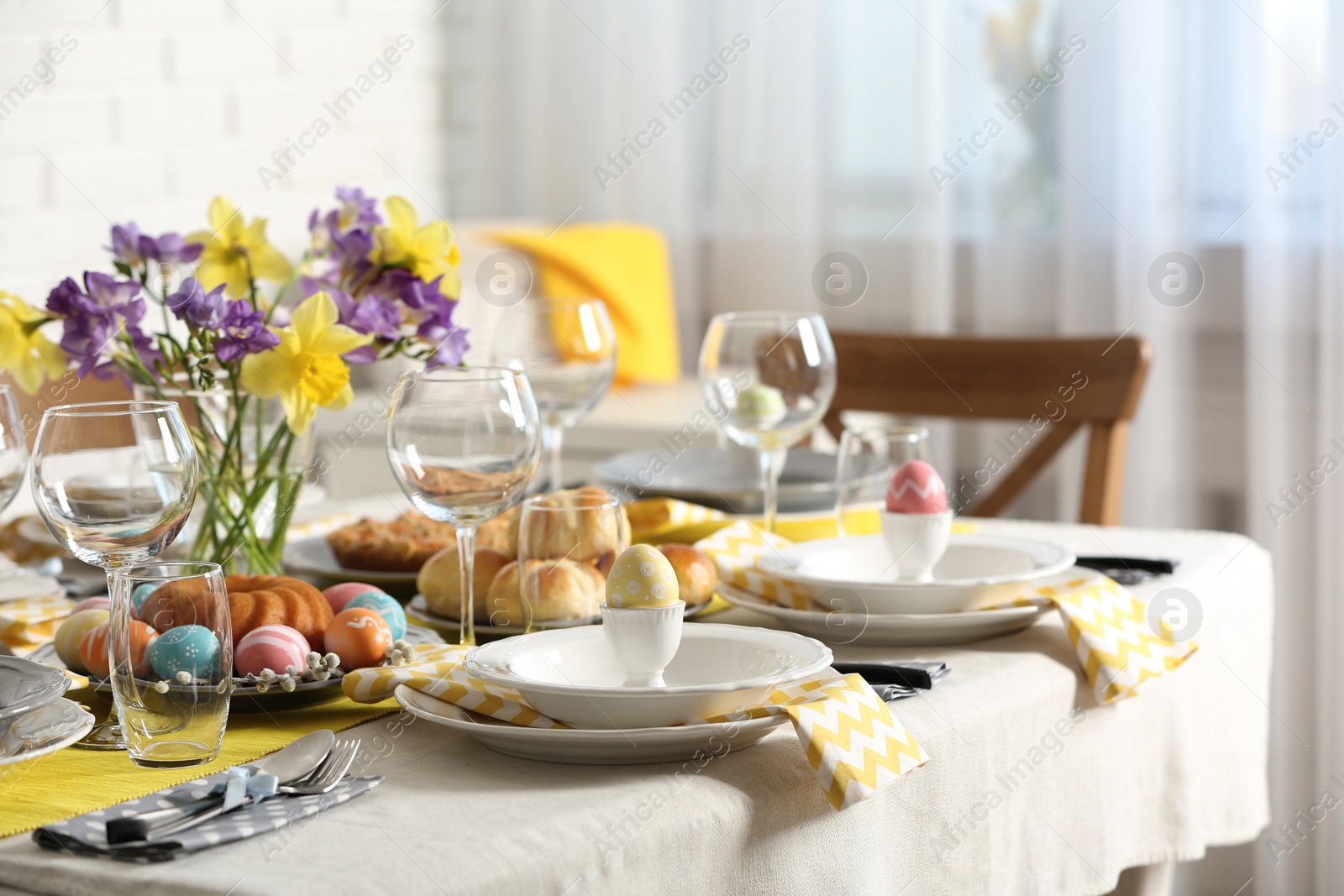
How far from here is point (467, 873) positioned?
573mm

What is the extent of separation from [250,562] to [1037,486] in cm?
182

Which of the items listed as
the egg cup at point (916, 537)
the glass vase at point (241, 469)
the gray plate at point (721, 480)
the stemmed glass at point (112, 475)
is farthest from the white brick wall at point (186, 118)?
the egg cup at point (916, 537)

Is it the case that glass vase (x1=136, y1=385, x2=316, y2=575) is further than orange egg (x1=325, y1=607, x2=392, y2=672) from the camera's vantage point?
Yes

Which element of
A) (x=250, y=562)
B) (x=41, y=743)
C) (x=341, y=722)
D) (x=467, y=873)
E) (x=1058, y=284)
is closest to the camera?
(x=467, y=873)

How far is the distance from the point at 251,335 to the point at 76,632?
0.21 meters

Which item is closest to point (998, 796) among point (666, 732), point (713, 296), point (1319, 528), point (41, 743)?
point (666, 732)

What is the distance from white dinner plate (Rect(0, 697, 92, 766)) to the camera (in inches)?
26.1

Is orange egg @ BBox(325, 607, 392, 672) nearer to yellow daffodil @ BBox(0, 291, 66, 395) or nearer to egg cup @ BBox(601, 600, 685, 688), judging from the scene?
egg cup @ BBox(601, 600, 685, 688)

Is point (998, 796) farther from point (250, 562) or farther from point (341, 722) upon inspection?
point (250, 562)

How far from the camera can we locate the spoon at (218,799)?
58 cm

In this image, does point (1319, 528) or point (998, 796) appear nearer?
point (998, 796)

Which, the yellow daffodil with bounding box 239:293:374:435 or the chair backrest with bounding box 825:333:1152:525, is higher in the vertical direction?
the yellow daffodil with bounding box 239:293:374:435

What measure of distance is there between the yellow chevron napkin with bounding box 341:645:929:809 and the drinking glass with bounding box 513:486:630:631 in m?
0.09

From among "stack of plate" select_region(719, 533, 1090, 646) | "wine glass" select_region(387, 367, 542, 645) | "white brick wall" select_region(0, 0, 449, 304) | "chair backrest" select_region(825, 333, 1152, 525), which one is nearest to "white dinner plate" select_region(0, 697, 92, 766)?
"wine glass" select_region(387, 367, 542, 645)
